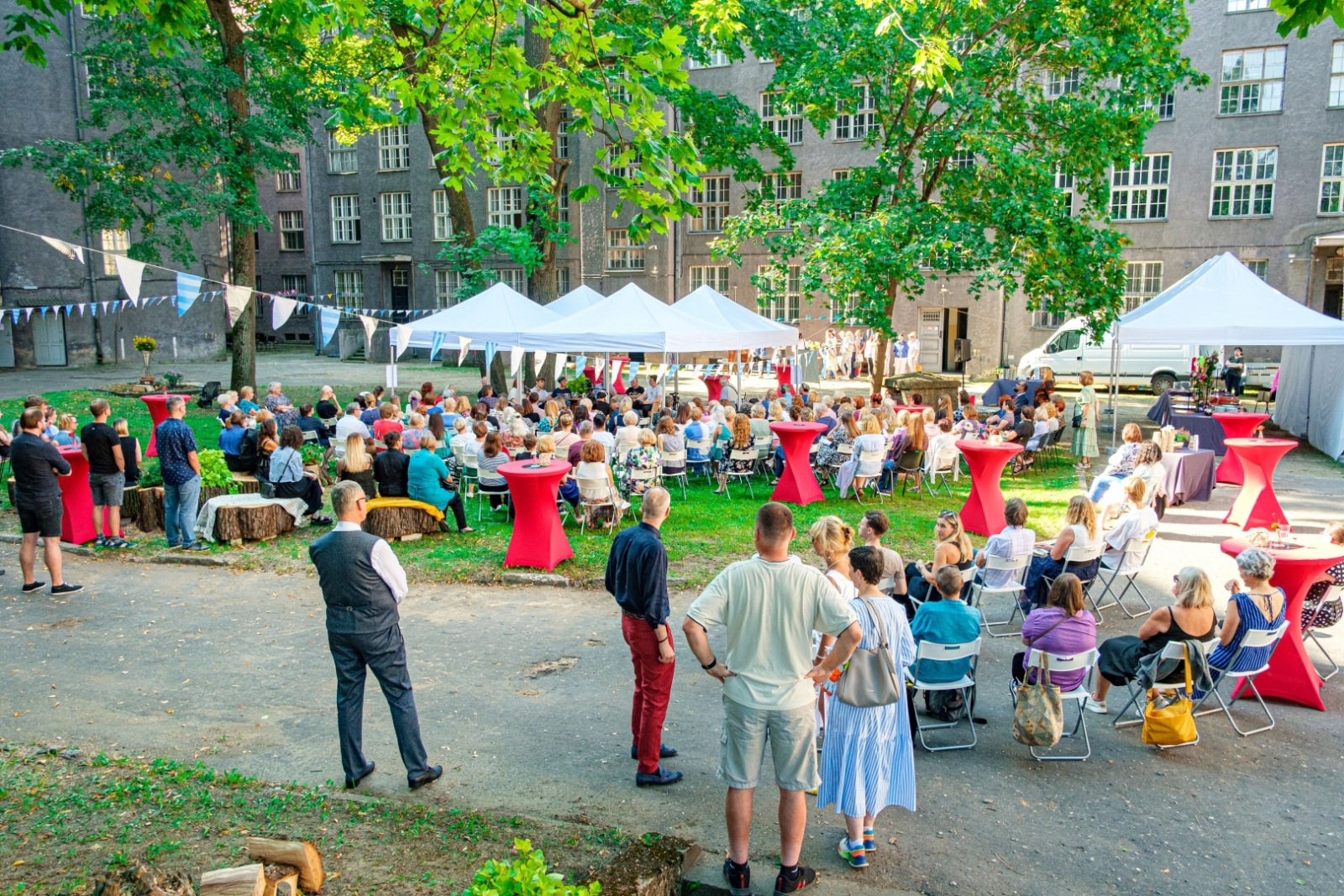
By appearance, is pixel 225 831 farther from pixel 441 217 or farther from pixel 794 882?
pixel 441 217

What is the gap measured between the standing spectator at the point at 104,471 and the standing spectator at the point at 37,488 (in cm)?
95

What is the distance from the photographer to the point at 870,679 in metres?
4.39

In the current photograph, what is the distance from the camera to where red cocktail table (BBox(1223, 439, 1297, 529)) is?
10.9m

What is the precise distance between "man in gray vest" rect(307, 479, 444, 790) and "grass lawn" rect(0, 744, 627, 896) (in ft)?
0.90

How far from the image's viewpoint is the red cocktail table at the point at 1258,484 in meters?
10.9

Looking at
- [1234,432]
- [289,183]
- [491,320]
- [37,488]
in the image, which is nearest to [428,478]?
[37,488]

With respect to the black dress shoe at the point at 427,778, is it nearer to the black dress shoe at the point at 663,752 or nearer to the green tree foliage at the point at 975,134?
the black dress shoe at the point at 663,752

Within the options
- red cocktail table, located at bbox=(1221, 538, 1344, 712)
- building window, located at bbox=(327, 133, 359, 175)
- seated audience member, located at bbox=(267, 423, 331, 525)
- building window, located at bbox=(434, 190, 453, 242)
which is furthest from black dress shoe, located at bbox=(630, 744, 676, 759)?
building window, located at bbox=(327, 133, 359, 175)

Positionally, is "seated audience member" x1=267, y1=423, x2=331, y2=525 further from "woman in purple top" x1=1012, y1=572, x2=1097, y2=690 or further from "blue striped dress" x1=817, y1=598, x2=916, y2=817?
"woman in purple top" x1=1012, y1=572, x2=1097, y2=690

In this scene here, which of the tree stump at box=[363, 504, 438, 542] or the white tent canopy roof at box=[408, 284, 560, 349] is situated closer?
the tree stump at box=[363, 504, 438, 542]

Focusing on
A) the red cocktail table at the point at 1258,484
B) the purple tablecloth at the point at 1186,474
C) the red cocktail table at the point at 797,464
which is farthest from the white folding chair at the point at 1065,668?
the purple tablecloth at the point at 1186,474

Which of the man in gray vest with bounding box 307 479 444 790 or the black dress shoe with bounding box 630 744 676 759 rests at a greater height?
the man in gray vest with bounding box 307 479 444 790

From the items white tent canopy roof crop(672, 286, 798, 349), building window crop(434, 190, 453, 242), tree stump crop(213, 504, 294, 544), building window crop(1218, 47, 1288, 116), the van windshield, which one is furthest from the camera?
building window crop(434, 190, 453, 242)

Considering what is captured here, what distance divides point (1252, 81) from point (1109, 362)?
10119 mm
